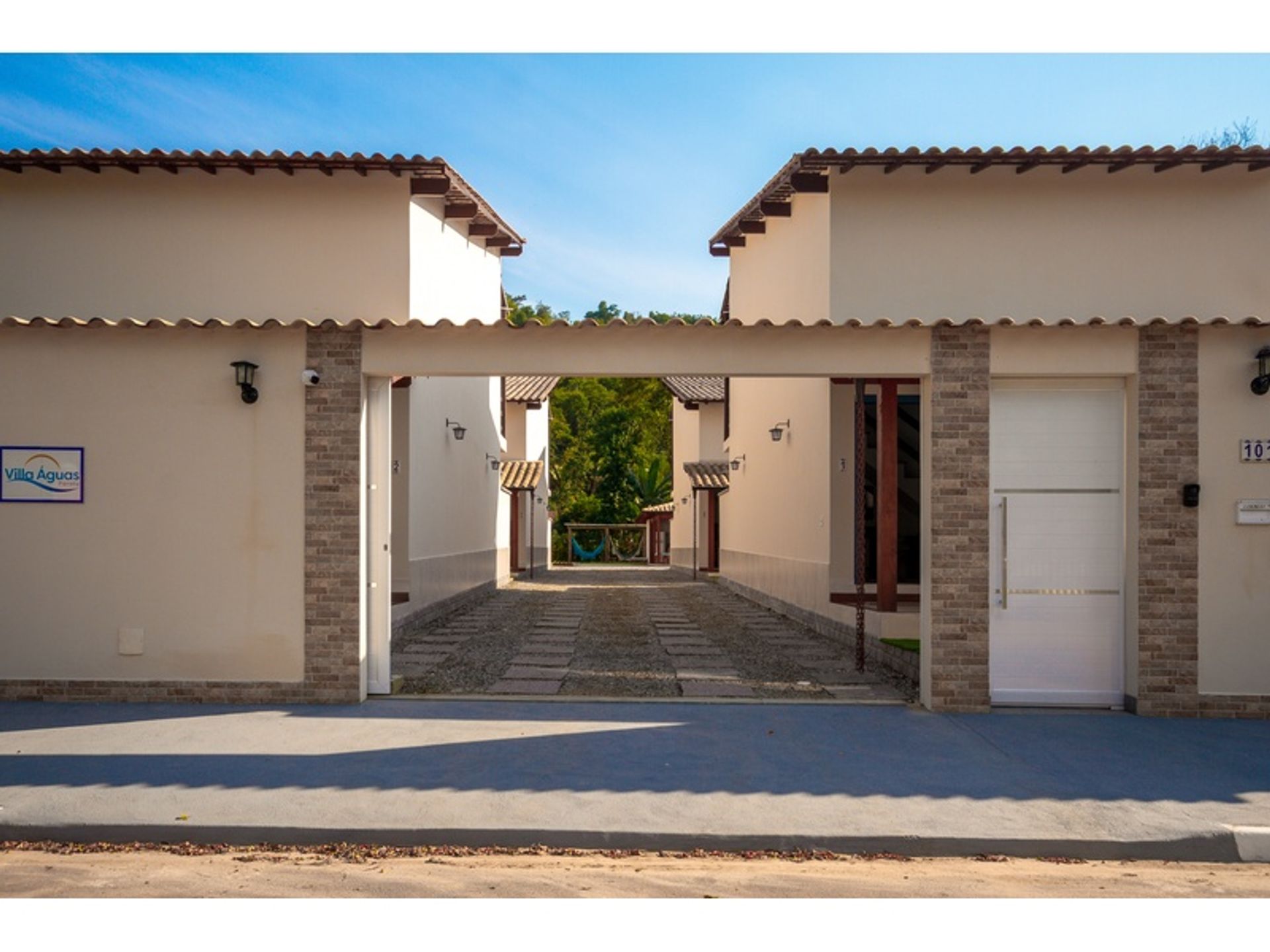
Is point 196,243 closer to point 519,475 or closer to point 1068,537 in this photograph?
point 1068,537

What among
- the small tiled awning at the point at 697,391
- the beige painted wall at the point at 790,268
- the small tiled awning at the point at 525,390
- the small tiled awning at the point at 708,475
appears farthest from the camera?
the small tiled awning at the point at 697,391

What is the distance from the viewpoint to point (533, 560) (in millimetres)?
31719

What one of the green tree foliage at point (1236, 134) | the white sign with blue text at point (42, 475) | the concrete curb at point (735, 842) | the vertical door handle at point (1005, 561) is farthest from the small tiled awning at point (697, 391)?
the concrete curb at point (735, 842)

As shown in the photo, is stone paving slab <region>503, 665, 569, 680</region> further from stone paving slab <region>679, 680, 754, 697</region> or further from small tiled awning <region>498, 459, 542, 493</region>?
small tiled awning <region>498, 459, 542, 493</region>

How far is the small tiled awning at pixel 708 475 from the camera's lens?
29578 millimetres

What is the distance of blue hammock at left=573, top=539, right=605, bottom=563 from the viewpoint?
43750 mm

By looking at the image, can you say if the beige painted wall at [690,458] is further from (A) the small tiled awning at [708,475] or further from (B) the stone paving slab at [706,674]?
(B) the stone paving slab at [706,674]

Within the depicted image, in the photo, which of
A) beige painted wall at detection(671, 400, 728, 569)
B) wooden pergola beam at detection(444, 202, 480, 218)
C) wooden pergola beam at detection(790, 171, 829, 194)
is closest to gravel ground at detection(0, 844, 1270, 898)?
wooden pergola beam at detection(790, 171, 829, 194)

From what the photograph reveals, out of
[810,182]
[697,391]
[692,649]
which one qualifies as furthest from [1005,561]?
[697,391]

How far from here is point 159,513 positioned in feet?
30.7

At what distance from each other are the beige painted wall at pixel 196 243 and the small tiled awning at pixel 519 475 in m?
13.6

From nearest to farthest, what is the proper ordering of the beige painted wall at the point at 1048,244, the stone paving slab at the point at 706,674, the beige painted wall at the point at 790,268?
the stone paving slab at the point at 706,674
the beige painted wall at the point at 1048,244
the beige painted wall at the point at 790,268
